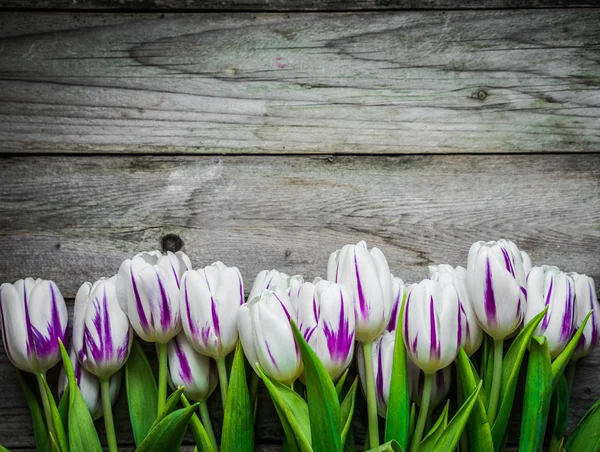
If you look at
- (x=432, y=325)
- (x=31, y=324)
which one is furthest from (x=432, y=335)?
(x=31, y=324)

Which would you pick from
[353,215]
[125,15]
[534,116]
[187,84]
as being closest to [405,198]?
[353,215]

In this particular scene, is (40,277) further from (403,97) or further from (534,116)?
(534,116)

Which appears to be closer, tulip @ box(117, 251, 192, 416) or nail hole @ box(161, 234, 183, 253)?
tulip @ box(117, 251, 192, 416)

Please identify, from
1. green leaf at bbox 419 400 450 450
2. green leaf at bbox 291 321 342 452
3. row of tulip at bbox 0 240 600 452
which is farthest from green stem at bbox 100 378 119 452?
green leaf at bbox 419 400 450 450

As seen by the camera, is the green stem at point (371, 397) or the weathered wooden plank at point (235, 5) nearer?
the green stem at point (371, 397)

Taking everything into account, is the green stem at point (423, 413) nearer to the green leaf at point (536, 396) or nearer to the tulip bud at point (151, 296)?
the green leaf at point (536, 396)

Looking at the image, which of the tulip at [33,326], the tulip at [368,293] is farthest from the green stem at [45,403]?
the tulip at [368,293]

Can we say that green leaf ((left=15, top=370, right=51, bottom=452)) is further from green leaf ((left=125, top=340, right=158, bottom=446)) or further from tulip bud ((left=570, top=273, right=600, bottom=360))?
tulip bud ((left=570, top=273, right=600, bottom=360))

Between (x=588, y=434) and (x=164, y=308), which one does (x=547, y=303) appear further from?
(x=164, y=308)
